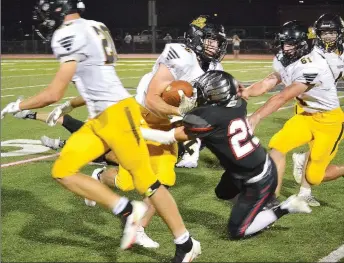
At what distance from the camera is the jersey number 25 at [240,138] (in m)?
4.39

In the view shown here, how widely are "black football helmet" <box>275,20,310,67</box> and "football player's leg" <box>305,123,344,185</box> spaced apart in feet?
2.15

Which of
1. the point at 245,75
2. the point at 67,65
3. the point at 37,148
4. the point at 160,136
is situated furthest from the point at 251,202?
the point at 245,75

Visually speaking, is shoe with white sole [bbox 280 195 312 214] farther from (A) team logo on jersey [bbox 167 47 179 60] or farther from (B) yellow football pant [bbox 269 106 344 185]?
(A) team logo on jersey [bbox 167 47 179 60]

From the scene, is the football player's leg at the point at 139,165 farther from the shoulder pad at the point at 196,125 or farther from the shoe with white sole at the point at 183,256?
the shoulder pad at the point at 196,125

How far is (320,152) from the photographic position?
18.6 ft

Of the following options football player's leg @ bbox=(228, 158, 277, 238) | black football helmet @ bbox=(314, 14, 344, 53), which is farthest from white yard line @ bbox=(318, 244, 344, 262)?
black football helmet @ bbox=(314, 14, 344, 53)

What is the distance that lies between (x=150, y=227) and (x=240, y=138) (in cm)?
118

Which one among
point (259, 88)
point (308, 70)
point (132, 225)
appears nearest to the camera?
point (132, 225)

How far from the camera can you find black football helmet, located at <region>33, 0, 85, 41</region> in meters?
4.31

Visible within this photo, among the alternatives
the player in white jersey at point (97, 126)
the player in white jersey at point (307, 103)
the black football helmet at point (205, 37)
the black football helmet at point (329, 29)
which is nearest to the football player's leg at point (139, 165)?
the player in white jersey at point (97, 126)

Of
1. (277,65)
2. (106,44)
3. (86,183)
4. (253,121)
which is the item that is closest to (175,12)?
(277,65)

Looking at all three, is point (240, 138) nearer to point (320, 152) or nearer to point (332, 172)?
point (320, 152)

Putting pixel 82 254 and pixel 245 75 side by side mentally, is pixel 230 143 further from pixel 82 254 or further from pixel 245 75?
pixel 245 75

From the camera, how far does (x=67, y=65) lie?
4.18m
